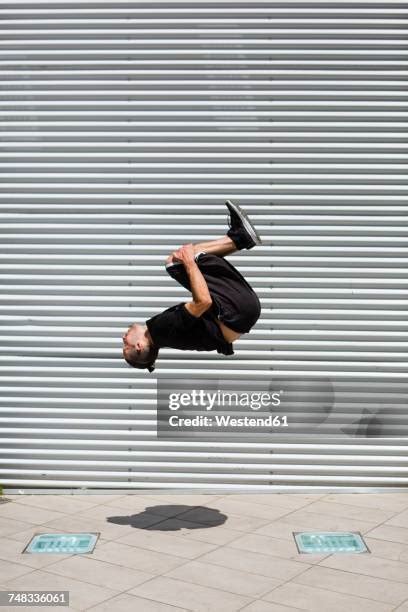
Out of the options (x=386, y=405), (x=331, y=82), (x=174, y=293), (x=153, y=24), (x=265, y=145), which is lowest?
(x=386, y=405)

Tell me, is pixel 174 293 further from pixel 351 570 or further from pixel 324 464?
pixel 351 570

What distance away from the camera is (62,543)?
7148 mm

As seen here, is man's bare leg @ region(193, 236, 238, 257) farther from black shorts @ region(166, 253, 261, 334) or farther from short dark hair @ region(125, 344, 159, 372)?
short dark hair @ region(125, 344, 159, 372)

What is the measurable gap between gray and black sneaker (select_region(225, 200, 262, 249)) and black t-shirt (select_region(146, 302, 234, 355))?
0.52 m

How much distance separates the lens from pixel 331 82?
8555 mm

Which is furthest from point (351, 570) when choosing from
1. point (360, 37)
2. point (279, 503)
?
point (360, 37)

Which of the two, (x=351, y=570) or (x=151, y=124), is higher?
(x=151, y=124)

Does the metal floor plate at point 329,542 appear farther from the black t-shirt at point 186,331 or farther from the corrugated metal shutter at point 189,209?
the black t-shirt at point 186,331

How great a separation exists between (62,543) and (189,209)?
A: 10.6 feet

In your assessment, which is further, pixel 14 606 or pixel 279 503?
pixel 279 503

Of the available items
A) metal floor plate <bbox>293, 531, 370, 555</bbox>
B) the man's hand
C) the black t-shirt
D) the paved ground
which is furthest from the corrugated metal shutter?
the man's hand

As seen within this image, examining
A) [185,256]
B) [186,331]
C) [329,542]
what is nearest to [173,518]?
[329,542]

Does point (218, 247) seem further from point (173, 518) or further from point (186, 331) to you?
point (173, 518)

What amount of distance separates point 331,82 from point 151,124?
169cm
